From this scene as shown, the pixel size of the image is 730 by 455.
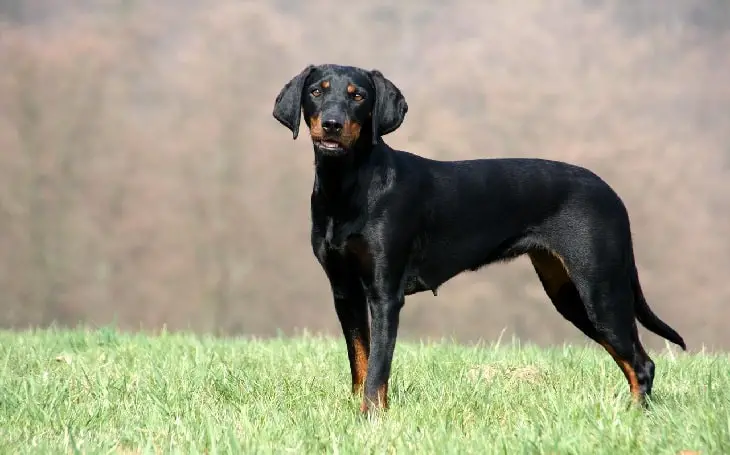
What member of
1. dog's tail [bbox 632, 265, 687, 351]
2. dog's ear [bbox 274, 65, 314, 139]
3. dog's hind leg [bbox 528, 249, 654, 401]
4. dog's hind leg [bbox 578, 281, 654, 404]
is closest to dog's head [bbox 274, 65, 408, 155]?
dog's ear [bbox 274, 65, 314, 139]

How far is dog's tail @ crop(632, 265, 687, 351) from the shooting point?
5.42 meters

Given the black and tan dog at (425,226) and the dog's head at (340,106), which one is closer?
the dog's head at (340,106)

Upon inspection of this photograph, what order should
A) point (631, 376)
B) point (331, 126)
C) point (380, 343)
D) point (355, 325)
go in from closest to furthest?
point (331, 126) → point (380, 343) → point (355, 325) → point (631, 376)

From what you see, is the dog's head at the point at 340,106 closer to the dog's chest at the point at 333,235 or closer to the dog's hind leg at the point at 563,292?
the dog's chest at the point at 333,235

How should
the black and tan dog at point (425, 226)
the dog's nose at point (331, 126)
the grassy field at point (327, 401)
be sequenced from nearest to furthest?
the grassy field at point (327, 401) → the dog's nose at point (331, 126) → the black and tan dog at point (425, 226)

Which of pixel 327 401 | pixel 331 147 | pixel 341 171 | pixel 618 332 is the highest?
pixel 331 147

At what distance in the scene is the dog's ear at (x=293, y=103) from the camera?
4777 mm

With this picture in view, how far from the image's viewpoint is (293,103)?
4789 mm

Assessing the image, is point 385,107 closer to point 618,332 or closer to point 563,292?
point 563,292

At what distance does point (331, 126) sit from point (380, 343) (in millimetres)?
1187

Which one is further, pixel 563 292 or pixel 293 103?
pixel 563 292

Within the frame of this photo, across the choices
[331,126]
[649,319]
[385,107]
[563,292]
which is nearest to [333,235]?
[331,126]

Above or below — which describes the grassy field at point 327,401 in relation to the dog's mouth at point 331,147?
below

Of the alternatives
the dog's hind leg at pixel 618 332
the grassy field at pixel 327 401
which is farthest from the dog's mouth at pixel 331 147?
the dog's hind leg at pixel 618 332
